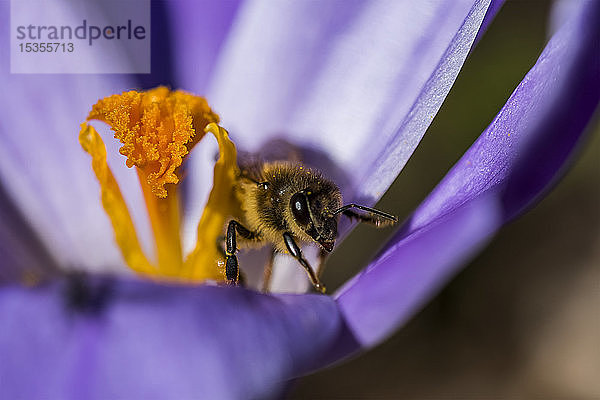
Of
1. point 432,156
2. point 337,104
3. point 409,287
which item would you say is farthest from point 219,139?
point 432,156

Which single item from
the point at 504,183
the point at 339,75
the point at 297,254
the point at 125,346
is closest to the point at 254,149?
the point at 339,75

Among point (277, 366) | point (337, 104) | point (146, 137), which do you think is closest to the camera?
point (277, 366)

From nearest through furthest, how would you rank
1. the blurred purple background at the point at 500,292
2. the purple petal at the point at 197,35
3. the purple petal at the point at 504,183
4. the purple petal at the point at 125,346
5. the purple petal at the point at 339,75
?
the purple petal at the point at 125,346 < the purple petal at the point at 504,183 < the purple petal at the point at 339,75 < the purple petal at the point at 197,35 < the blurred purple background at the point at 500,292

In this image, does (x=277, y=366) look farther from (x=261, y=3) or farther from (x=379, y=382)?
(x=379, y=382)

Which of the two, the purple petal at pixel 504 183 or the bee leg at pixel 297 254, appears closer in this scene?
the purple petal at pixel 504 183

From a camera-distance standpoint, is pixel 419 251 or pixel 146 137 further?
pixel 146 137

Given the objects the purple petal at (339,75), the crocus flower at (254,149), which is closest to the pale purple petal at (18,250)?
the crocus flower at (254,149)

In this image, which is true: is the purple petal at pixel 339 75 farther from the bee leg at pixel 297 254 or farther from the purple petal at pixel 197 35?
the bee leg at pixel 297 254
